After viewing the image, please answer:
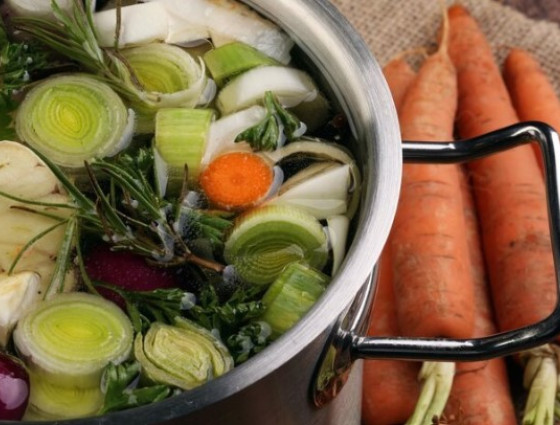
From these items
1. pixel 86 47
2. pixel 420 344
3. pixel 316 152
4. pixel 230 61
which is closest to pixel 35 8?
pixel 86 47

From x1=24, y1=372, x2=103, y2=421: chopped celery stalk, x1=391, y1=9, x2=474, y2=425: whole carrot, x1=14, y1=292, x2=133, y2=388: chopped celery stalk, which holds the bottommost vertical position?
x1=391, y1=9, x2=474, y2=425: whole carrot

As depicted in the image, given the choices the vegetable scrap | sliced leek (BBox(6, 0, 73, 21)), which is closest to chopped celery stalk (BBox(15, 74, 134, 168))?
the vegetable scrap

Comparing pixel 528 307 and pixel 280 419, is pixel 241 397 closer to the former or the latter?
pixel 280 419

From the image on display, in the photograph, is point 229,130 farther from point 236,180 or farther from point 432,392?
point 432,392

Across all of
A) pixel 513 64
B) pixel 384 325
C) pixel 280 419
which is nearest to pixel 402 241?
pixel 384 325

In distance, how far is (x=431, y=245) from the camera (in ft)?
5.71

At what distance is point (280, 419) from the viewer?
3.56 ft

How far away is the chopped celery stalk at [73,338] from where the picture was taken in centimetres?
103

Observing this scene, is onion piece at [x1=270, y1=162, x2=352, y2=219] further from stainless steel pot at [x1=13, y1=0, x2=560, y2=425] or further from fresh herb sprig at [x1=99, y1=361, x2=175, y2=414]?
fresh herb sprig at [x1=99, y1=361, x2=175, y2=414]

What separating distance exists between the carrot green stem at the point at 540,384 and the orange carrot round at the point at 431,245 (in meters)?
0.12

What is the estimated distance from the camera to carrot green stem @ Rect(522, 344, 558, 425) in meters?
1.60

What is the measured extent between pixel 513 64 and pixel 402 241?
0.52 m

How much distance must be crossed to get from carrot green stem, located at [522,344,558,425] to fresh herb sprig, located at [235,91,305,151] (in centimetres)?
67

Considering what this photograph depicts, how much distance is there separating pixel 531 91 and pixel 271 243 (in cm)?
104
